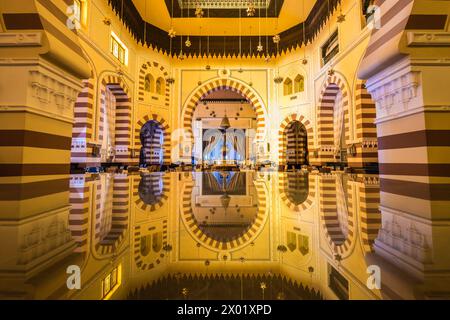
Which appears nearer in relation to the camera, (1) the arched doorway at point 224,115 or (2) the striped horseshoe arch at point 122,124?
(2) the striped horseshoe arch at point 122,124

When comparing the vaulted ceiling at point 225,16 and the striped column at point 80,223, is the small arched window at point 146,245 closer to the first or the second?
the striped column at point 80,223

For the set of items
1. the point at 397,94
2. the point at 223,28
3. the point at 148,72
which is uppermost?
the point at 223,28

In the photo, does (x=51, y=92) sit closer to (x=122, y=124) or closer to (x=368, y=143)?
(x=368, y=143)

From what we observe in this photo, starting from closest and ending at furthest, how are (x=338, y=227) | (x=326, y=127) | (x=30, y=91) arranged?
(x=338, y=227)
(x=30, y=91)
(x=326, y=127)

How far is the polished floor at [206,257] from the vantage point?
1.82 ft

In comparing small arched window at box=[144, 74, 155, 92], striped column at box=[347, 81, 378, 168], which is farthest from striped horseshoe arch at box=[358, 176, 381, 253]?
small arched window at box=[144, 74, 155, 92]

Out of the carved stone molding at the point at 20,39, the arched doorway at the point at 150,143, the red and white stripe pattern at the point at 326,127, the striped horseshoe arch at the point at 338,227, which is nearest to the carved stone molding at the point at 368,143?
the red and white stripe pattern at the point at 326,127

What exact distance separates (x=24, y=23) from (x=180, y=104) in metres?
10.3

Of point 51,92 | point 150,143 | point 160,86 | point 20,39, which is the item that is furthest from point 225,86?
point 20,39

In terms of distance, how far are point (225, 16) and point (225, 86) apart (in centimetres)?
308

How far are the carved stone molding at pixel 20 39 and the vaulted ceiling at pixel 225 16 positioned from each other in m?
9.18

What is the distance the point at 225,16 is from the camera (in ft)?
35.4
